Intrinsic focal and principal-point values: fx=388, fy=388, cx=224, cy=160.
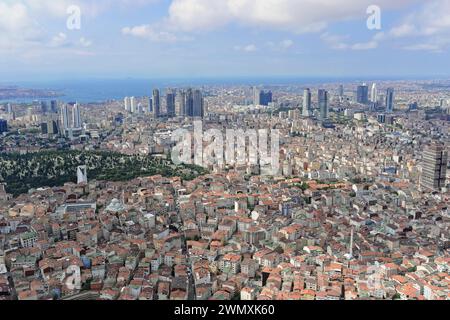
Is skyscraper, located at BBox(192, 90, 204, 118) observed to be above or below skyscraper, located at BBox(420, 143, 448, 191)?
above

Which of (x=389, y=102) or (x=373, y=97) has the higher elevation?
(x=373, y=97)

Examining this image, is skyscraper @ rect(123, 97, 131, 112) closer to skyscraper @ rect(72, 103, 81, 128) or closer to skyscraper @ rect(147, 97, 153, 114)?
skyscraper @ rect(147, 97, 153, 114)

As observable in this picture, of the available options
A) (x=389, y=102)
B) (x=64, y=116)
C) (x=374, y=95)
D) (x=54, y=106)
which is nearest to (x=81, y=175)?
(x=64, y=116)

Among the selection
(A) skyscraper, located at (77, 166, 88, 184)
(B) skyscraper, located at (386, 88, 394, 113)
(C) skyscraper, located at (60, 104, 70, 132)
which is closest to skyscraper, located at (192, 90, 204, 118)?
(C) skyscraper, located at (60, 104, 70, 132)

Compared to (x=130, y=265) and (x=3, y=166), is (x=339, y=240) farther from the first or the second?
(x=3, y=166)

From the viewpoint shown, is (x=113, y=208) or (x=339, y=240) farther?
(x=113, y=208)

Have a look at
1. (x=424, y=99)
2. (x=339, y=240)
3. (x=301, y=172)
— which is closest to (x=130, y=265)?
(x=339, y=240)

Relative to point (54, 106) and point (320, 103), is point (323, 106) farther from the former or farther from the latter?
point (54, 106)
